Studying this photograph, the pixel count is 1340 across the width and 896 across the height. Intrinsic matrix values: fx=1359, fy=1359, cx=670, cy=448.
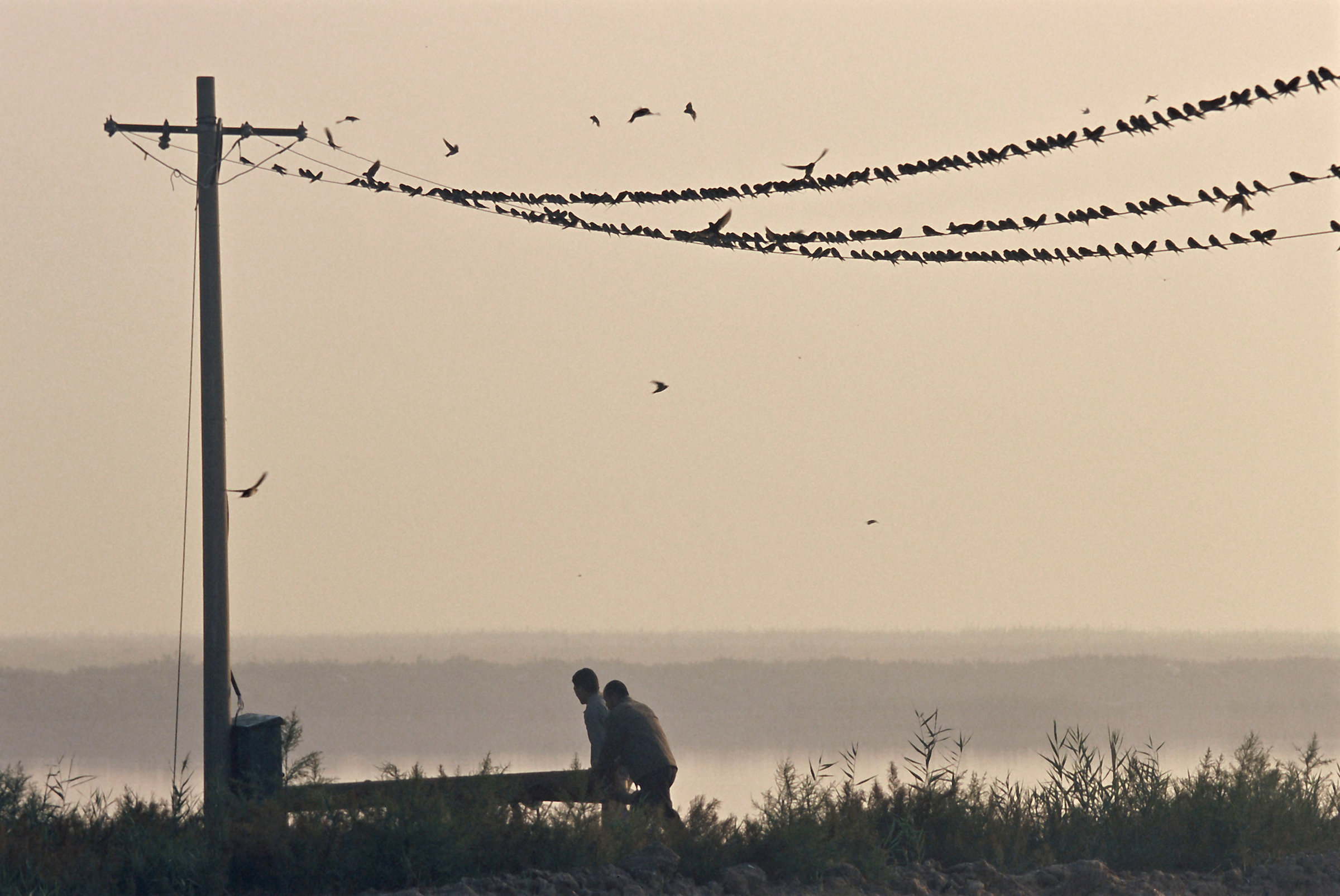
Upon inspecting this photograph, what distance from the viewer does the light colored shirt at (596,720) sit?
11953mm

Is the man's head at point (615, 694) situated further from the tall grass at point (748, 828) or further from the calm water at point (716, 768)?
the calm water at point (716, 768)

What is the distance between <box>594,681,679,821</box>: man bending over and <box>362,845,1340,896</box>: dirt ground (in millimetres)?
1404

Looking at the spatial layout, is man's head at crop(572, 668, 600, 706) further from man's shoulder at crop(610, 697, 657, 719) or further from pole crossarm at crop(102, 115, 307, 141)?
pole crossarm at crop(102, 115, 307, 141)

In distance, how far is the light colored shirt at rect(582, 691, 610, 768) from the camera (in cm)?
1195

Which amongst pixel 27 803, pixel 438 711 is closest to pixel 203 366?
pixel 27 803

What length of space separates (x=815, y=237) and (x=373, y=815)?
5.73 meters

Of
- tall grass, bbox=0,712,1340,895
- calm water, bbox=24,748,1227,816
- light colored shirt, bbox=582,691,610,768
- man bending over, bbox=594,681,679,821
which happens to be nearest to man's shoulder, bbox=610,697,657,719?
man bending over, bbox=594,681,679,821

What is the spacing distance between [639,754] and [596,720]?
3.34 ft

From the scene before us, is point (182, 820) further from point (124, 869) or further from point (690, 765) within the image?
point (690, 765)

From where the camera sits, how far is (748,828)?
1030 cm

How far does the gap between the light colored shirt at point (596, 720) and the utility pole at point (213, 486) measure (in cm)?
304

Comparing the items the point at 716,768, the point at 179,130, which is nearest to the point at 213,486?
the point at 179,130

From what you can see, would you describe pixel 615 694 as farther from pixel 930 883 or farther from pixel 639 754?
pixel 930 883

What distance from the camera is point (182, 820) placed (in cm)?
996
